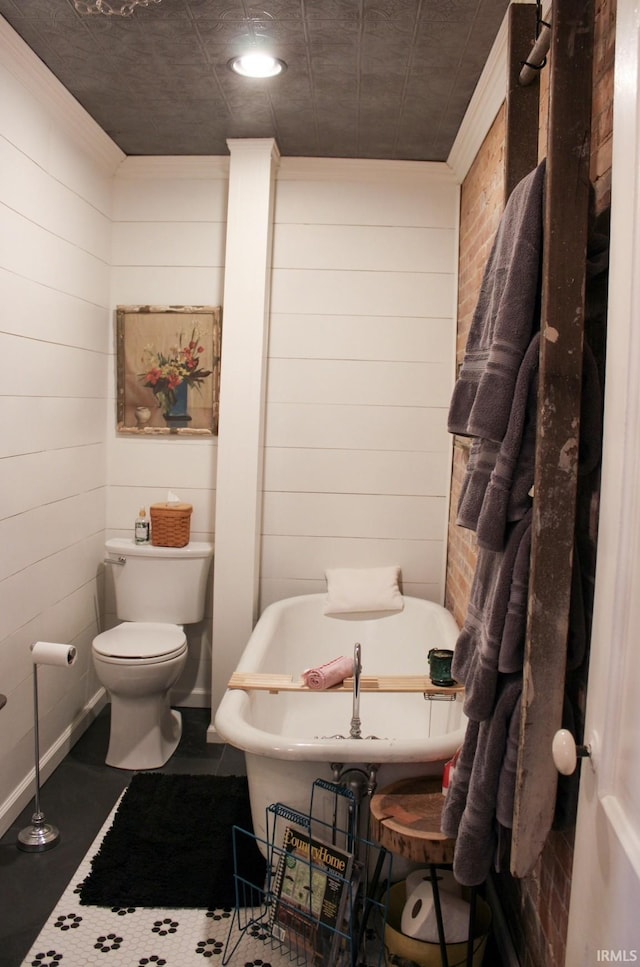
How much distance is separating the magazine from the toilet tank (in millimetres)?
1573

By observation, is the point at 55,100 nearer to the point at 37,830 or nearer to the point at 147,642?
the point at 147,642

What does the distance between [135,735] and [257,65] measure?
2.66m

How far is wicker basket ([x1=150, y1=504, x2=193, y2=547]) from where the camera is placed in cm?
354

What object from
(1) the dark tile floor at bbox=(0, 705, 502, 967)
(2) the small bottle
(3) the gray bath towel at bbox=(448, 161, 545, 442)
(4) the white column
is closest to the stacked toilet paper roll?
(1) the dark tile floor at bbox=(0, 705, 502, 967)

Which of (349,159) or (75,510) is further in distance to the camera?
(349,159)

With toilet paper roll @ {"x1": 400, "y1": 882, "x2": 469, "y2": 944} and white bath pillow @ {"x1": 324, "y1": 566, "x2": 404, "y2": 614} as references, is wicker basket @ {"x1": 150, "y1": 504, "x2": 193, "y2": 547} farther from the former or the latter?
toilet paper roll @ {"x1": 400, "y1": 882, "x2": 469, "y2": 944}

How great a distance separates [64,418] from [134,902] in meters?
1.86

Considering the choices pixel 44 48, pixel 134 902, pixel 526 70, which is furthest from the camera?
pixel 44 48

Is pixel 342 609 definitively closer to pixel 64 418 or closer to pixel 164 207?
pixel 64 418

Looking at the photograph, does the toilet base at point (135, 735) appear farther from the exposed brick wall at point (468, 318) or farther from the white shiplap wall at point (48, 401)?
the exposed brick wall at point (468, 318)

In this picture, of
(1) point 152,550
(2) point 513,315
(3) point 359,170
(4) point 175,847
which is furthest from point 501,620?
(3) point 359,170

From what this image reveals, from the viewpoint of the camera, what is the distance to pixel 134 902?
2.35 metres

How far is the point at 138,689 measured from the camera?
312 centimetres

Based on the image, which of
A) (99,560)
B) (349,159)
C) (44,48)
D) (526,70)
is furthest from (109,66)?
(99,560)
